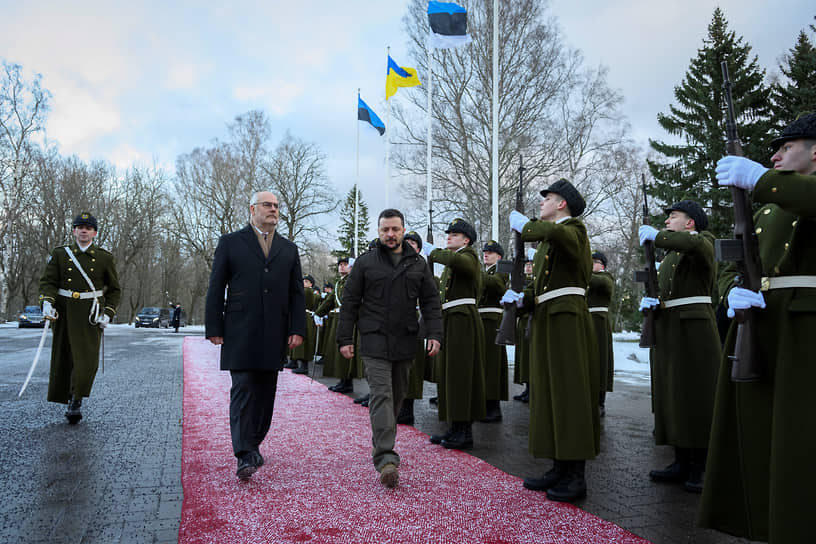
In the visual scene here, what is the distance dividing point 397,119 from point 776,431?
24212mm

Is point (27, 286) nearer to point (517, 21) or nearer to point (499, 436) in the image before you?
point (517, 21)

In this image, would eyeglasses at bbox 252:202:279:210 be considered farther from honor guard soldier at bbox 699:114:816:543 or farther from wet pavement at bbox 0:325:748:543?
honor guard soldier at bbox 699:114:816:543

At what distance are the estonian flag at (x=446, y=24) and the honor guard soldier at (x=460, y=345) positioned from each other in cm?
732

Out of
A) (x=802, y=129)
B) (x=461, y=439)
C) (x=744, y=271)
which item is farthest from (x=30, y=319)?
(x=802, y=129)

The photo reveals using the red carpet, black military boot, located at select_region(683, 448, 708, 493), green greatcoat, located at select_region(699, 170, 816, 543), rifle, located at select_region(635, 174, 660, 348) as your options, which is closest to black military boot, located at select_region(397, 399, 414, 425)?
the red carpet

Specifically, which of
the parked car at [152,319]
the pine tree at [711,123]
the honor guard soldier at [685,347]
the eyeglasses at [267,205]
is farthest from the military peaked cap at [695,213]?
the parked car at [152,319]

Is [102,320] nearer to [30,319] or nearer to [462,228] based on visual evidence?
[462,228]

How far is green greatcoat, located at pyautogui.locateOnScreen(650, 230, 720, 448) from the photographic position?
180 inches

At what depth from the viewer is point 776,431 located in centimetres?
264

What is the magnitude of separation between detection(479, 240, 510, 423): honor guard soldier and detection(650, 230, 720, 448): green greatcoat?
2.08 metres

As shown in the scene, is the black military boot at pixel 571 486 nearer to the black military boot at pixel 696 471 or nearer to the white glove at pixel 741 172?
the black military boot at pixel 696 471

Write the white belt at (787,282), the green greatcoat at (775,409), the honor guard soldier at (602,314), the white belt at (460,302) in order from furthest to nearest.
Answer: the honor guard soldier at (602,314) < the white belt at (460,302) < the white belt at (787,282) < the green greatcoat at (775,409)

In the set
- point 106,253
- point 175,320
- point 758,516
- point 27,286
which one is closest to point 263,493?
point 758,516

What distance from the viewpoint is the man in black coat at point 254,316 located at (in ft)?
15.2
